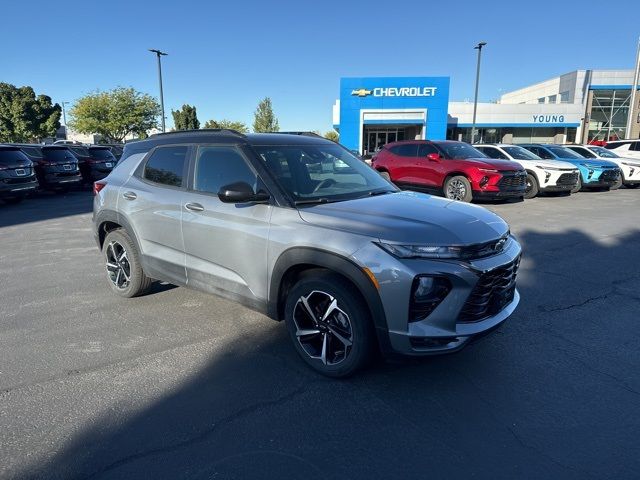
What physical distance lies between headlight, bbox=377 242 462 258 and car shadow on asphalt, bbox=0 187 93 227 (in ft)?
34.2

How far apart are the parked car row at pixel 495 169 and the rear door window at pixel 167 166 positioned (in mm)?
6475

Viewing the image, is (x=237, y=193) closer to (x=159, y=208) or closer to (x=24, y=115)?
(x=159, y=208)

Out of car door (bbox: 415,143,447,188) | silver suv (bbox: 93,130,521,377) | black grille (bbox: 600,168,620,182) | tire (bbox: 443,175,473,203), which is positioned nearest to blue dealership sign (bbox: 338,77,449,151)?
black grille (bbox: 600,168,620,182)

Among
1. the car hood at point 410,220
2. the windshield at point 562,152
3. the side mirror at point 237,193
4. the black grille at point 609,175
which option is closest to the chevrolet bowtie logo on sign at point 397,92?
the windshield at point 562,152

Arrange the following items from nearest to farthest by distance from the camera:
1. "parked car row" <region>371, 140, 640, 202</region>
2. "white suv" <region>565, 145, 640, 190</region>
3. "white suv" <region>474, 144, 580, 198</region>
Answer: "parked car row" <region>371, 140, 640, 202</region>, "white suv" <region>474, 144, 580, 198</region>, "white suv" <region>565, 145, 640, 190</region>

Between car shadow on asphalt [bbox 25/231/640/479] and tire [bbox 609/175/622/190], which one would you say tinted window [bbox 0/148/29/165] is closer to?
car shadow on asphalt [bbox 25/231/640/479]

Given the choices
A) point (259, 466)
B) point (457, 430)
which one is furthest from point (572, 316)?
point (259, 466)

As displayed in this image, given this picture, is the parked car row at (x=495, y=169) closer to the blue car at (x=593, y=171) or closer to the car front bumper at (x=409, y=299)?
the blue car at (x=593, y=171)

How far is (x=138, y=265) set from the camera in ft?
15.1

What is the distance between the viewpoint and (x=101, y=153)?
17.4 metres

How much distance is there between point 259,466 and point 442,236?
175 cm

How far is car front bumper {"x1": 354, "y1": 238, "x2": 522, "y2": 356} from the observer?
8.76 ft

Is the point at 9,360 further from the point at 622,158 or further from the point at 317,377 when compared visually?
the point at 622,158

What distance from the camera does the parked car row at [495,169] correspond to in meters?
11.3
